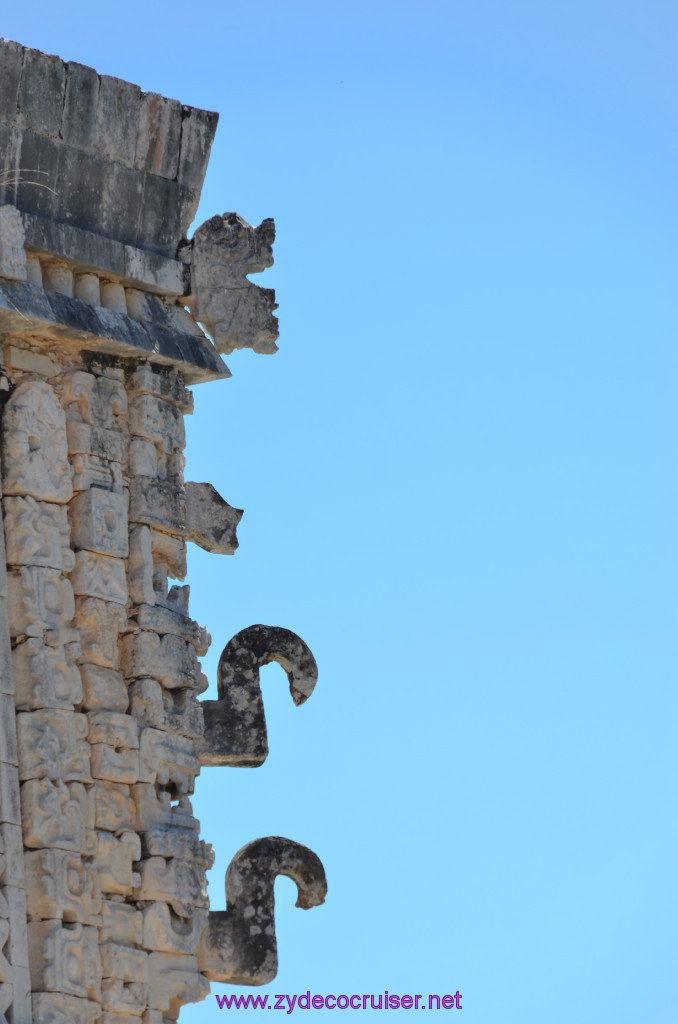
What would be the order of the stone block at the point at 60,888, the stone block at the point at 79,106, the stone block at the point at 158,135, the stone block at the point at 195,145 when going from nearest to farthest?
1. the stone block at the point at 60,888
2. the stone block at the point at 79,106
3. the stone block at the point at 158,135
4. the stone block at the point at 195,145

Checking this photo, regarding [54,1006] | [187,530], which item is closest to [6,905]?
[54,1006]

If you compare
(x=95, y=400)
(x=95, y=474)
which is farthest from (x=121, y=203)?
(x=95, y=474)

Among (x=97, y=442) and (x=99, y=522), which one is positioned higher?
(x=97, y=442)

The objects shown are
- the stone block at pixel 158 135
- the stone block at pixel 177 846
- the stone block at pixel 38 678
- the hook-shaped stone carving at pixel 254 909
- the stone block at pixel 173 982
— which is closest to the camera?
the stone block at pixel 38 678

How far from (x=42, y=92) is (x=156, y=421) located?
1.69m

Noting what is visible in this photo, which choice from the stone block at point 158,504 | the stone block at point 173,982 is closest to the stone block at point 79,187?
the stone block at point 158,504

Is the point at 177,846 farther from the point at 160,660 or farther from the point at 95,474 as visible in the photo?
the point at 95,474

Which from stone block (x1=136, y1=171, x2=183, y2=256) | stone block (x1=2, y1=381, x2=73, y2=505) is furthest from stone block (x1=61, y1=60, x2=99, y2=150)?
stone block (x1=2, y1=381, x2=73, y2=505)

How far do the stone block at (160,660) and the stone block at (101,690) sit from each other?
0.44 feet

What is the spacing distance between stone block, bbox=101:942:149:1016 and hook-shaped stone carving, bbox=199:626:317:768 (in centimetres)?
121

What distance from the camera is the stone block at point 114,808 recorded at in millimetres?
10883

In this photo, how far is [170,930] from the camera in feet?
36.1

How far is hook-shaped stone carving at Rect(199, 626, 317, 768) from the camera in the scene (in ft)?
38.4

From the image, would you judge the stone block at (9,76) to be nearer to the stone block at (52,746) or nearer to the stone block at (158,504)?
the stone block at (158,504)
